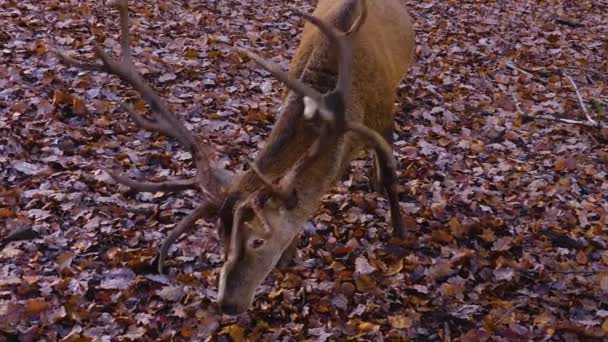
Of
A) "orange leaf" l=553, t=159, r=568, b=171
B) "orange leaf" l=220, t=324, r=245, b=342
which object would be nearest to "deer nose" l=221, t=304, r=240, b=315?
"orange leaf" l=220, t=324, r=245, b=342

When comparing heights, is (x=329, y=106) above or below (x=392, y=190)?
above

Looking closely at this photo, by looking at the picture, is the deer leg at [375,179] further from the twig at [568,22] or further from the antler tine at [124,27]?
the twig at [568,22]

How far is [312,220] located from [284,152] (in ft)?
4.70

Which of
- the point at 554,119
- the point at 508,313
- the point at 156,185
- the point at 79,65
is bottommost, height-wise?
the point at 554,119

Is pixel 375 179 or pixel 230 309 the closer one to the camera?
pixel 230 309

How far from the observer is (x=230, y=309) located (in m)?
4.17

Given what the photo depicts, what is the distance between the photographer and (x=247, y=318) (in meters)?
4.58

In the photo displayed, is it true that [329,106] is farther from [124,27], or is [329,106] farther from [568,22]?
[568,22]

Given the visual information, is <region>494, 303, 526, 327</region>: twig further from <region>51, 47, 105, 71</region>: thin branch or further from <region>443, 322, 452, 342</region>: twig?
<region>51, 47, 105, 71</region>: thin branch

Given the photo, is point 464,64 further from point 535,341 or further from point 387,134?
point 535,341

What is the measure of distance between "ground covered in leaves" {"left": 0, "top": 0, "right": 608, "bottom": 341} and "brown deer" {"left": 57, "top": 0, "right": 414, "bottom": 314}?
26.0 inches

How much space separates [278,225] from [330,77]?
1.21 m

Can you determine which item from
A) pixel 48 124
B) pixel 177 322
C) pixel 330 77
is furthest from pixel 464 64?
pixel 177 322

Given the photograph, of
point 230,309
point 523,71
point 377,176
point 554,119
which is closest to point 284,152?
point 230,309
